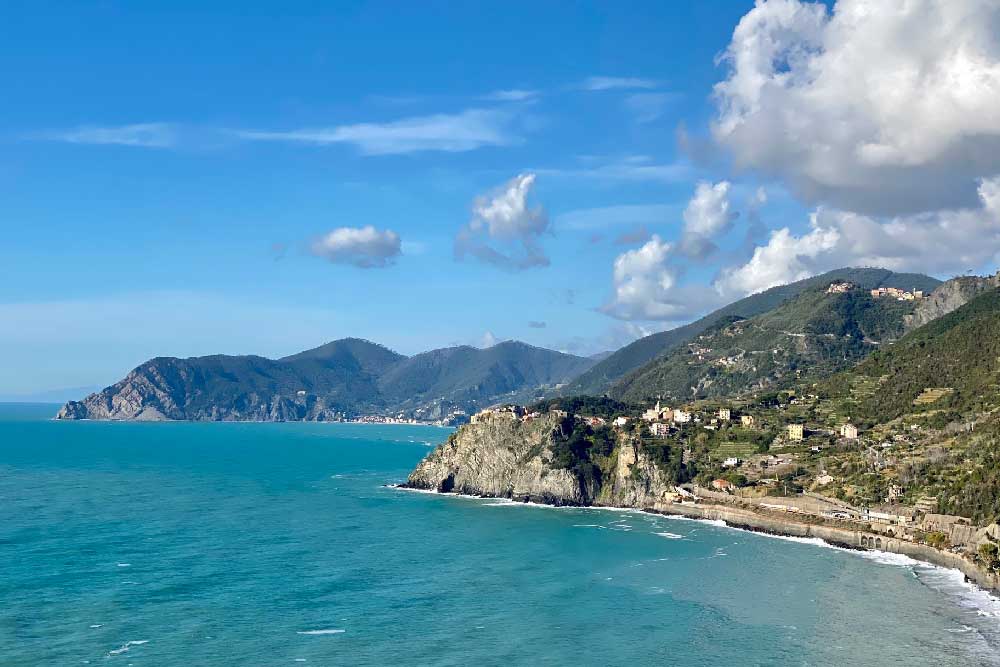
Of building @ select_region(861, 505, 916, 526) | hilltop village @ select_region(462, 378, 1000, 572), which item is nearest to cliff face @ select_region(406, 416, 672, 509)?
hilltop village @ select_region(462, 378, 1000, 572)

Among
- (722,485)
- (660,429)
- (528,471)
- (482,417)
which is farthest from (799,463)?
(482,417)

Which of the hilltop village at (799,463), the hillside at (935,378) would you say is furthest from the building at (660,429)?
the hillside at (935,378)

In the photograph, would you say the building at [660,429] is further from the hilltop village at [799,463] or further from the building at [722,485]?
the building at [722,485]

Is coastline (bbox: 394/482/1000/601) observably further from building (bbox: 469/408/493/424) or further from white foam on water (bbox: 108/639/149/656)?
white foam on water (bbox: 108/639/149/656)

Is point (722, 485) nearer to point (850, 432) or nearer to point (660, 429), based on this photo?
point (850, 432)

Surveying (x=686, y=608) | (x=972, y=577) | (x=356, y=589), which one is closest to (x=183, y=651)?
(x=356, y=589)

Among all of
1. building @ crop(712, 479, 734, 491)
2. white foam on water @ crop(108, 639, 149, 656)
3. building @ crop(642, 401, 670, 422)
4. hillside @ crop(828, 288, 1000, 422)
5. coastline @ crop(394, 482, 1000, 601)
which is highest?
hillside @ crop(828, 288, 1000, 422)
